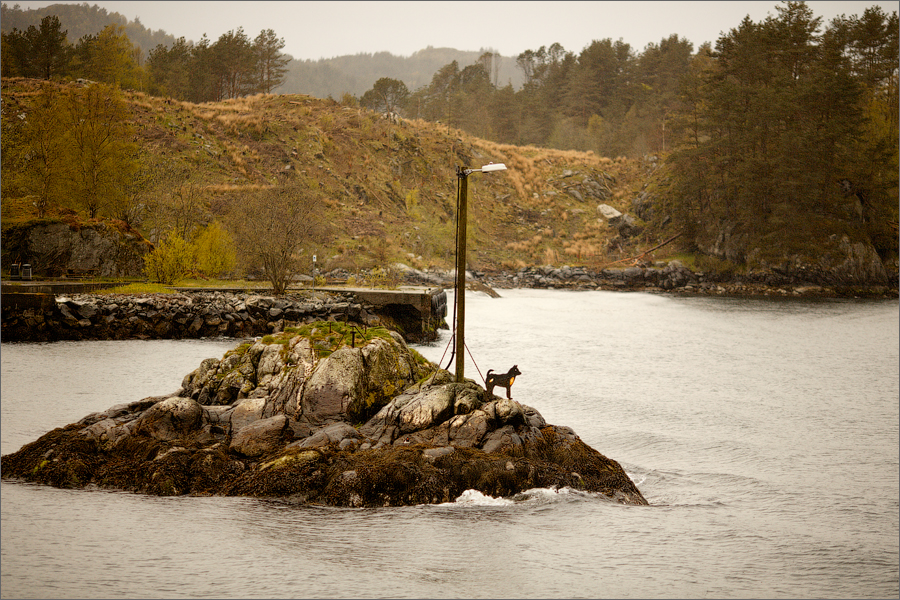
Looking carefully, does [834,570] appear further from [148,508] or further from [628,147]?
[628,147]

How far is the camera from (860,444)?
18.0 meters

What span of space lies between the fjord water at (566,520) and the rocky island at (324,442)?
0.49 m

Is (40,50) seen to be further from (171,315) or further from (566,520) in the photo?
(566,520)

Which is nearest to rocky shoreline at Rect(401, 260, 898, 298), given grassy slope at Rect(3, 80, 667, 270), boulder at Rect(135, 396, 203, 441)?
grassy slope at Rect(3, 80, 667, 270)

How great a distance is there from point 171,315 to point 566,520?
25690mm

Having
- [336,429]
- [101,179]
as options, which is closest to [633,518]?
[336,429]

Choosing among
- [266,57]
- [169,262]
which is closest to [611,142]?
[266,57]

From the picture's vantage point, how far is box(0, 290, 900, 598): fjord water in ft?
32.5

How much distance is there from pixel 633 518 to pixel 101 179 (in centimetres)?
4268

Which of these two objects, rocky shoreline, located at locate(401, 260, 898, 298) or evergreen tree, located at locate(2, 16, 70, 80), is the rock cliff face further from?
evergreen tree, located at locate(2, 16, 70, 80)

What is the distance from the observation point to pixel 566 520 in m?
12.2

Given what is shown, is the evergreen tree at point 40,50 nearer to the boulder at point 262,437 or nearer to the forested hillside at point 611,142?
the forested hillside at point 611,142

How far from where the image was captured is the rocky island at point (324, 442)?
12.9 meters

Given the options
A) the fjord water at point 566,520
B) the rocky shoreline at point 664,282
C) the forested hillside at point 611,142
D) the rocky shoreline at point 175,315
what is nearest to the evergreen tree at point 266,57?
the forested hillside at point 611,142
